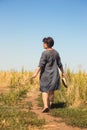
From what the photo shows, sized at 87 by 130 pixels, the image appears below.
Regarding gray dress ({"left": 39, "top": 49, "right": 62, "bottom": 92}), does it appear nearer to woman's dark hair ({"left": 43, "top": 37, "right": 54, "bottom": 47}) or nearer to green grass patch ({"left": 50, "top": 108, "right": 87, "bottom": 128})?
woman's dark hair ({"left": 43, "top": 37, "right": 54, "bottom": 47})

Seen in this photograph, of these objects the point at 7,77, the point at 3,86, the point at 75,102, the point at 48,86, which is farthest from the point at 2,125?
the point at 7,77

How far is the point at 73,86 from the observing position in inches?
437

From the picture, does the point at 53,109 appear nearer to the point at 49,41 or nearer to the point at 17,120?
the point at 49,41

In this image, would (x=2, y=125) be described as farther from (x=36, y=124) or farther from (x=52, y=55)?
(x=52, y=55)

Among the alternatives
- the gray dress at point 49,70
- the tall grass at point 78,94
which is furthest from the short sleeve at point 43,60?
the tall grass at point 78,94

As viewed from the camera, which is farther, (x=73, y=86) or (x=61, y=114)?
(x=73, y=86)

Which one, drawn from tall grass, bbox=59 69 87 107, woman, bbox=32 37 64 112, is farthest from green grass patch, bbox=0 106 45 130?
tall grass, bbox=59 69 87 107

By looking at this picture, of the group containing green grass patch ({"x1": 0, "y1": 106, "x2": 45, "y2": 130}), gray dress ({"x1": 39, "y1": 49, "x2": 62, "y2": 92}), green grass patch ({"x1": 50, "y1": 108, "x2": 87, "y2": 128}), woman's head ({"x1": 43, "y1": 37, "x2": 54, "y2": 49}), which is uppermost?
woman's head ({"x1": 43, "y1": 37, "x2": 54, "y2": 49})

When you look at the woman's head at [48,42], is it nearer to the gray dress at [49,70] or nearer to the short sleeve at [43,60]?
the gray dress at [49,70]

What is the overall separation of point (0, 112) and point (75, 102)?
2747mm

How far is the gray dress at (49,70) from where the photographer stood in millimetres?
9656

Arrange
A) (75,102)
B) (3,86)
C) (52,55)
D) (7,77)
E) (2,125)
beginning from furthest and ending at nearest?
(7,77)
(3,86)
(75,102)
(52,55)
(2,125)

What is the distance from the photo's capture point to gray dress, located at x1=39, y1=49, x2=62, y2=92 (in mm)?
9656

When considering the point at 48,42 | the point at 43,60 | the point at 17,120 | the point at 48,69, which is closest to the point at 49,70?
the point at 48,69
